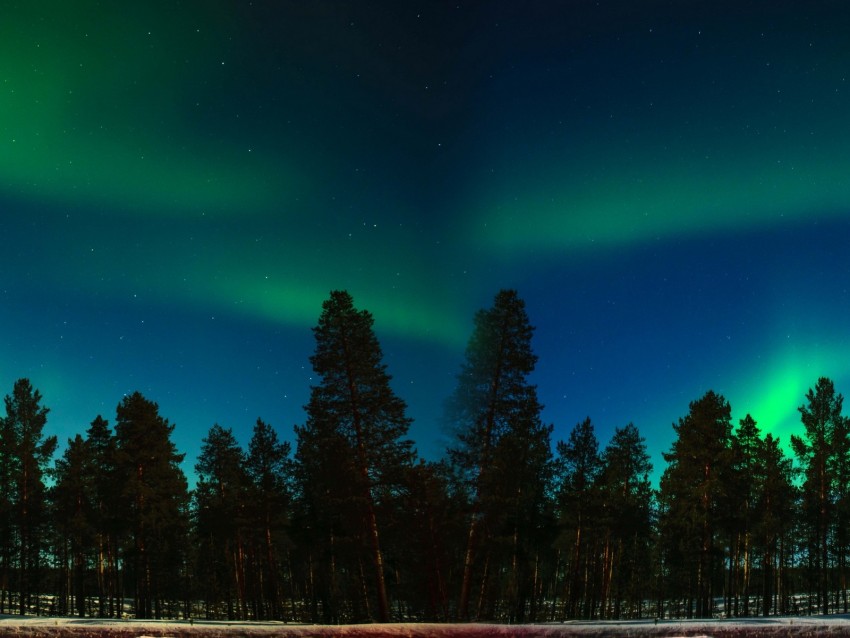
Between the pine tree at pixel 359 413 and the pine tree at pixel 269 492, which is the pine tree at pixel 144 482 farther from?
the pine tree at pixel 359 413

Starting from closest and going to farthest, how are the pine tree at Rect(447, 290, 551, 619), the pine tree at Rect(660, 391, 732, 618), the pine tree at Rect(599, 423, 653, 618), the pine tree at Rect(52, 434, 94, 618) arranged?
the pine tree at Rect(447, 290, 551, 619), the pine tree at Rect(660, 391, 732, 618), the pine tree at Rect(599, 423, 653, 618), the pine tree at Rect(52, 434, 94, 618)

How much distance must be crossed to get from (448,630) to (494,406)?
10451mm

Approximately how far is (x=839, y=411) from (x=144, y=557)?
39552 millimetres

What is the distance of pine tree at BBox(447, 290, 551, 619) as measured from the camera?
2312cm

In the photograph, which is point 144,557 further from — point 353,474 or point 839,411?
point 839,411

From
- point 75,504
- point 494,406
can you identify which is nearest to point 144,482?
point 75,504

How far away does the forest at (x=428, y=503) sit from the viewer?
928 inches

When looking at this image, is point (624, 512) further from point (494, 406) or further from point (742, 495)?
point (494, 406)

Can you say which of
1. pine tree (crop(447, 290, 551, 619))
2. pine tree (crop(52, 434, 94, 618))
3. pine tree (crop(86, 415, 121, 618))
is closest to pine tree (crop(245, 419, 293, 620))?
pine tree (crop(86, 415, 121, 618))

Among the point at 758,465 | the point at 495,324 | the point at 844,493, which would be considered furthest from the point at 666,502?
the point at 495,324

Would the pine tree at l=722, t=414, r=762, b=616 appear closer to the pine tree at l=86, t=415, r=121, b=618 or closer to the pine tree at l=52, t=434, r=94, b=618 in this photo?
the pine tree at l=86, t=415, r=121, b=618

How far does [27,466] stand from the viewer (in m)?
50.6

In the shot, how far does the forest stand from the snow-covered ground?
3.72 meters

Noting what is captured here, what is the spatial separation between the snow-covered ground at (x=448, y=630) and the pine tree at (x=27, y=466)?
119ft
